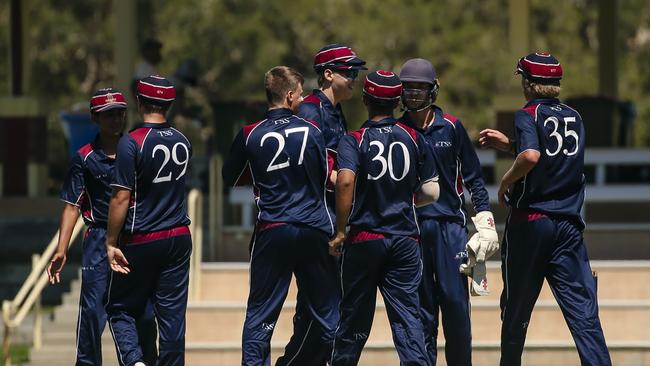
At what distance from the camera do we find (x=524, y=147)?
9.73 metres

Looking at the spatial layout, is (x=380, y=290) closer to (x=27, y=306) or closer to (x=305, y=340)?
(x=305, y=340)

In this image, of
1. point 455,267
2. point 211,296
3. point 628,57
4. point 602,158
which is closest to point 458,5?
point 628,57

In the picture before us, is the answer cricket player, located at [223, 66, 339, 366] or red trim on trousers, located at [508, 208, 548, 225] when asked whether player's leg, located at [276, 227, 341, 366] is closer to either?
cricket player, located at [223, 66, 339, 366]

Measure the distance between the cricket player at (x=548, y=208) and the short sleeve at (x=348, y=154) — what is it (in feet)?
2.72

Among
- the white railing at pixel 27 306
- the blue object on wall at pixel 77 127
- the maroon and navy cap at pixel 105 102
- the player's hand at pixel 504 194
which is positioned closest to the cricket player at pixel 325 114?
the player's hand at pixel 504 194

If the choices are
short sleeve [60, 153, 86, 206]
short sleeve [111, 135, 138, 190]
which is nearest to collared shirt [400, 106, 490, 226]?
short sleeve [111, 135, 138, 190]

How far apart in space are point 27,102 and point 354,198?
422 inches

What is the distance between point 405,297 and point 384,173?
2.61ft

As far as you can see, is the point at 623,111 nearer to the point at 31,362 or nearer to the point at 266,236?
the point at 31,362

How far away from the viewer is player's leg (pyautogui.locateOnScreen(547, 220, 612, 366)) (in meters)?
9.74

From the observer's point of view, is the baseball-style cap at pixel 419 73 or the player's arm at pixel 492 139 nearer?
the player's arm at pixel 492 139

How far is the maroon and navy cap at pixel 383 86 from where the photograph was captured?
971 centimetres

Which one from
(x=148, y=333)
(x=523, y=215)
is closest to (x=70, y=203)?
(x=148, y=333)

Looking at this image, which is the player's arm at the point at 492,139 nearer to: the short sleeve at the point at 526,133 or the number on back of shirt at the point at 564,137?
the short sleeve at the point at 526,133
